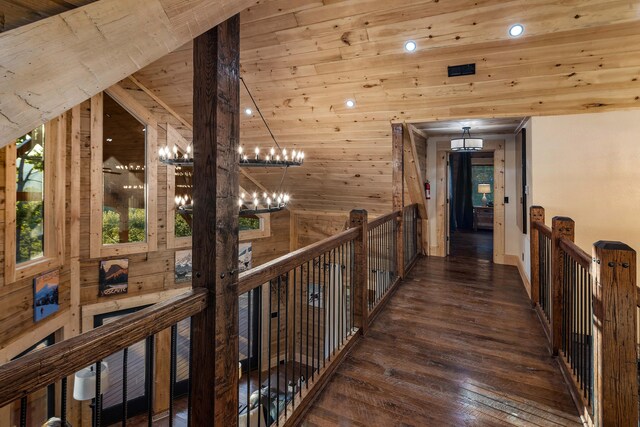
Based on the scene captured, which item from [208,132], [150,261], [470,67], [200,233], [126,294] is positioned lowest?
[126,294]

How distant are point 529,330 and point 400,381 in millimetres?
1535

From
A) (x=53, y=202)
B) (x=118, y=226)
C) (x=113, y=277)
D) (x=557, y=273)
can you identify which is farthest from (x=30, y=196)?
(x=557, y=273)

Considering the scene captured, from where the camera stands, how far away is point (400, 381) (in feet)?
7.88

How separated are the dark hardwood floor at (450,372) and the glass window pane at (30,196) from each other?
149 inches

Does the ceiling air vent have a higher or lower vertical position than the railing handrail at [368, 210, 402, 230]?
higher

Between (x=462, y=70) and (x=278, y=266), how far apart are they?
3.00m

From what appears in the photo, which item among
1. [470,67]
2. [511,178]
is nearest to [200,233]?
[470,67]

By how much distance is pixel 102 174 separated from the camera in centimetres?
492

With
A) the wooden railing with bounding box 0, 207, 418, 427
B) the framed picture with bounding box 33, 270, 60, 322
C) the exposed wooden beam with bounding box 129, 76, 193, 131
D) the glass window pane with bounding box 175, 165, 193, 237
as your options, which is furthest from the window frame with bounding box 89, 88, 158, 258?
the wooden railing with bounding box 0, 207, 418, 427

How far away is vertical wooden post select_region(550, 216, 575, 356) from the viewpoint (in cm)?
261

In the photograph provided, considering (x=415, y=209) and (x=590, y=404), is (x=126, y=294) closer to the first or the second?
(x=415, y=209)

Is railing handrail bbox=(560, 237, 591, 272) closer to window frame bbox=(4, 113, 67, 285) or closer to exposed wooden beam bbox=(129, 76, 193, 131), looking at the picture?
window frame bbox=(4, 113, 67, 285)

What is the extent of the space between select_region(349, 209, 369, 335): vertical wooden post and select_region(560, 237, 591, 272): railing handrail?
1.49 meters

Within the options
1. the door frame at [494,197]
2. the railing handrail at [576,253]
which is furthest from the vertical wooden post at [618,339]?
the door frame at [494,197]
